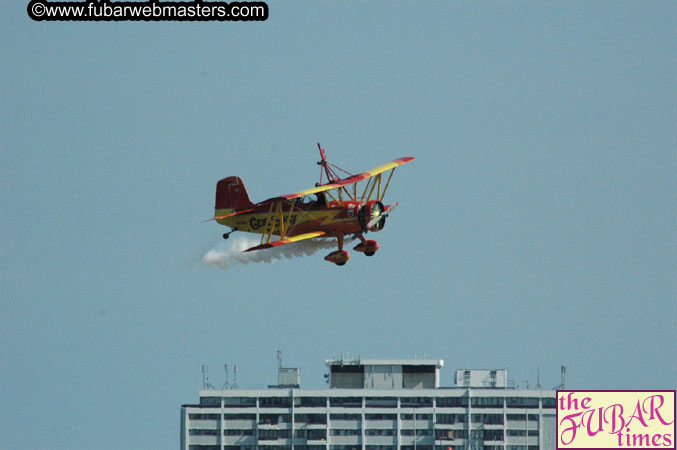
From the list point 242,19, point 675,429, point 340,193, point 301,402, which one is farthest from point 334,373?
point 242,19

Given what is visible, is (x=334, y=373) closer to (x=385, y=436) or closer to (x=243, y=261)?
(x=385, y=436)

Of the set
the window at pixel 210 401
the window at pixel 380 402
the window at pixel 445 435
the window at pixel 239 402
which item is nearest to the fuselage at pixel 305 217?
the window at pixel 239 402

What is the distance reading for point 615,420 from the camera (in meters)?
122

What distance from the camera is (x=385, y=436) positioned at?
527ft

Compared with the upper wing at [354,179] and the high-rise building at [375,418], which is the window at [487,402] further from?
the upper wing at [354,179]

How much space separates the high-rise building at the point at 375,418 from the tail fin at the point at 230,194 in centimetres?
4632

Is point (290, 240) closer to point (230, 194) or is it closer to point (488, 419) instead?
point (230, 194)

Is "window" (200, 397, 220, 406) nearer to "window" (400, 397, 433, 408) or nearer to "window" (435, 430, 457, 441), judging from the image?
"window" (400, 397, 433, 408)

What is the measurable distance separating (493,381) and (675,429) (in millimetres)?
34500

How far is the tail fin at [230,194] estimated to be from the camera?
11781cm

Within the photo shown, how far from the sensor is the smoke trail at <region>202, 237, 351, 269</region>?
117 metres

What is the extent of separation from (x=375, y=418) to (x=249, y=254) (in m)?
49.0

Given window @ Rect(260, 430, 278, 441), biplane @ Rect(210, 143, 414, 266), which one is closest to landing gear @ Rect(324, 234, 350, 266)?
biplane @ Rect(210, 143, 414, 266)

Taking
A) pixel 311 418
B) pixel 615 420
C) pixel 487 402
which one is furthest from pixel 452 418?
pixel 615 420
